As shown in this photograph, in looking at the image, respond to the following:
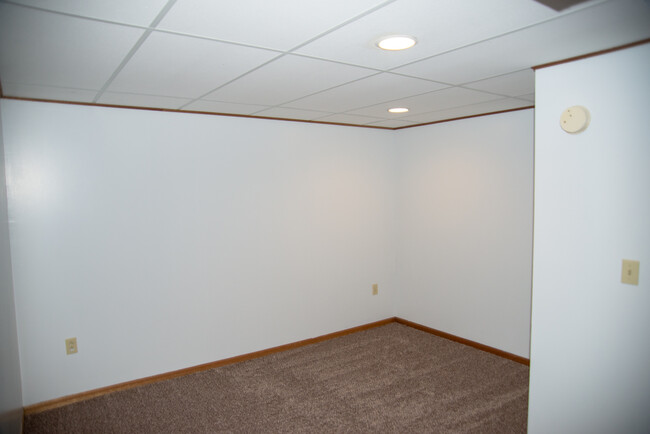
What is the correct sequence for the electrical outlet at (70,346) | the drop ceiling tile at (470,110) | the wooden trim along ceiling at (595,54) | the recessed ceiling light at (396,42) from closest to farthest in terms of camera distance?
the recessed ceiling light at (396,42) < the wooden trim along ceiling at (595,54) < the electrical outlet at (70,346) < the drop ceiling tile at (470,110)

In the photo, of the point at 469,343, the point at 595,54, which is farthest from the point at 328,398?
the point at 595,54

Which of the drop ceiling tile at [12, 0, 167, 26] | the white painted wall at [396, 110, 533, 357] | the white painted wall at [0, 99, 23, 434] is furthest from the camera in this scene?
the white painted wall at [396, 110, 533, 357]

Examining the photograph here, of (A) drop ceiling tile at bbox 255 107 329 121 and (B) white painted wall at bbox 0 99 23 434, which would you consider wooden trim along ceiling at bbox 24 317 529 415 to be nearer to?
(B) white painted wall at bbox 0 99 23 434

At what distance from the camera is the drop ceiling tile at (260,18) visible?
4.57ft

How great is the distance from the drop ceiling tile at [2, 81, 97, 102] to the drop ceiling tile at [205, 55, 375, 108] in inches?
30.1

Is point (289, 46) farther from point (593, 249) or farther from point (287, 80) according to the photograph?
point (593, 249)

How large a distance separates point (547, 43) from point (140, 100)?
2475mm

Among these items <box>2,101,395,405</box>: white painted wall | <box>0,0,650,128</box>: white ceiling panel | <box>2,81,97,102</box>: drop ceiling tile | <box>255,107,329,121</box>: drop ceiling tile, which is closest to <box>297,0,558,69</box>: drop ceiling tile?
<box>0,0,650,128</box>: white ceiling panel

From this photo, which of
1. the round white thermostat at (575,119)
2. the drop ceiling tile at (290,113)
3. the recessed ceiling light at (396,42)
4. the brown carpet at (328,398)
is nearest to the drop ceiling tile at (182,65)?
the recessed ceiling light at (396,42)

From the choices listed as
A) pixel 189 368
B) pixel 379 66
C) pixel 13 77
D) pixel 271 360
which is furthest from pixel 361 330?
pixel 13 77

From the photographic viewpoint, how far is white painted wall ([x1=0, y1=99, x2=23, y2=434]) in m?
1.98

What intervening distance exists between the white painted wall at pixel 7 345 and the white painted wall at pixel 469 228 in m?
3.45

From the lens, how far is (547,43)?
5.91 feet

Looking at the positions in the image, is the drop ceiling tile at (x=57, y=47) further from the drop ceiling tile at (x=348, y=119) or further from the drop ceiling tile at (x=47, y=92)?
the drop ceiling tile at (x=348, y=119)
